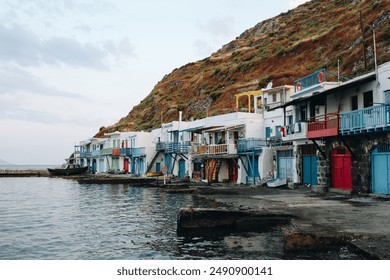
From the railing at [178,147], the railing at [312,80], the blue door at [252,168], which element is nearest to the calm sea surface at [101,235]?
the blue door at [252,168]

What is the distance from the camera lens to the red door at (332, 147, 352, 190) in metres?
29.7

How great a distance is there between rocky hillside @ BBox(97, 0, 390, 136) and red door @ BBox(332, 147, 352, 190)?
3227 cm

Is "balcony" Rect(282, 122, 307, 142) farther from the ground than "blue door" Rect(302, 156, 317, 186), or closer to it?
farther from the ground

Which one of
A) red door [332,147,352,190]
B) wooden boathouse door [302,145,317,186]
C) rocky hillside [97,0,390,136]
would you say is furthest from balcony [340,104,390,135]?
rocky hillside [97,0,390,136]

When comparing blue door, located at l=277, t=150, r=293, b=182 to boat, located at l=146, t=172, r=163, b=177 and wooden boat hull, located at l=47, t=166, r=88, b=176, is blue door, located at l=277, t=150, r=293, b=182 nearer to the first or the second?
boat, located at l=146, t=172, r=163, b=177

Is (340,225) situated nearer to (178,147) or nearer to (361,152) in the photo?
(361,152)

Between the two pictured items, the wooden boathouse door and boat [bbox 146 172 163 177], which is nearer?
the wooden boathouse door

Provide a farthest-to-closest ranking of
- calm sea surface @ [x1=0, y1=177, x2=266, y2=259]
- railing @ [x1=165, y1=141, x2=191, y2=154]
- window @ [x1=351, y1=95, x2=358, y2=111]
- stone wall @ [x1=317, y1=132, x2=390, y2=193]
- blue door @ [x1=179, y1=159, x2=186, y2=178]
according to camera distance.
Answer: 1. blue door @ [x1=179, y1=159, x2=186, y2=178]
2. railing @ [x1=165, y1=141, x2=191, y2=154]
3. window @ [x1=351, y1=95, x2=358, y2=111]
4. stone wall @ [x1=317, y1=132, x2=390, y2=193]
5. calm sea surface @ [x1=0, y1=177, x2=266, y2=259]

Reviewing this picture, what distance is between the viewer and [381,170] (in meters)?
25.8

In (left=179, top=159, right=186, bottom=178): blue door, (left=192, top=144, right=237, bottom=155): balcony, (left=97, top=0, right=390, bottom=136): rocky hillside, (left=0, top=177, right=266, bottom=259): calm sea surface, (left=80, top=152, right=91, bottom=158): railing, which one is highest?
(left=97, top=0, right=390, bottom=136): rocky hillside

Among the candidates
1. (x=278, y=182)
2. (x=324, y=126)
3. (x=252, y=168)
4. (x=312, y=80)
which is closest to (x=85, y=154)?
(x=252, y=168)
